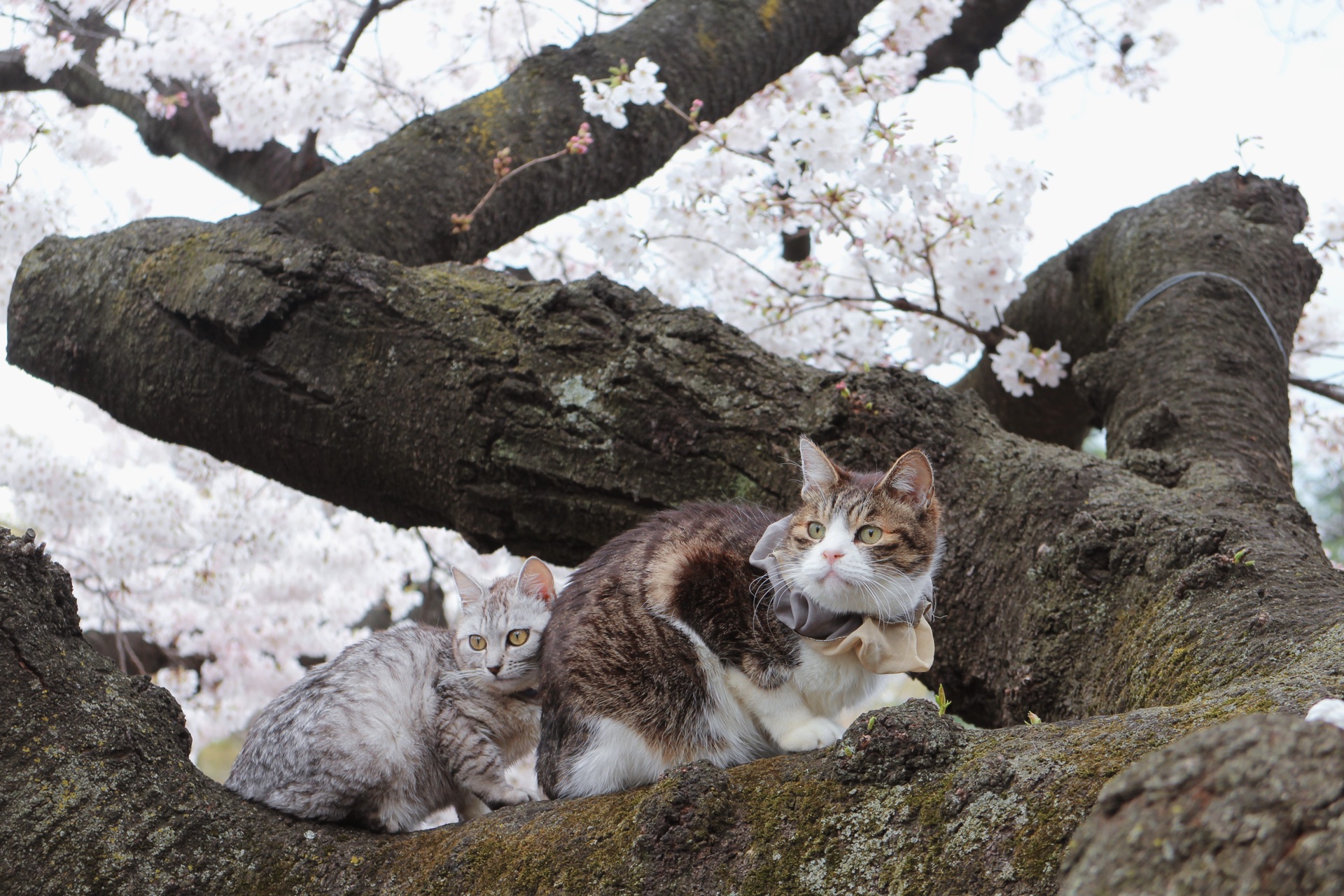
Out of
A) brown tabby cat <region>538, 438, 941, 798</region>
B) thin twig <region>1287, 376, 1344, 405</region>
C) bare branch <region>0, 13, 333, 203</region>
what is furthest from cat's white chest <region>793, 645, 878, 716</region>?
bare branch <region>0, 13, 333, 203</region>

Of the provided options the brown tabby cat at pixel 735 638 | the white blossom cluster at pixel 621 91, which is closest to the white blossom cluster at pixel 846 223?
the white blossom cluster at pixel 621 91

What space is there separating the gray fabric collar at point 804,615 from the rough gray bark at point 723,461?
15.3 inches

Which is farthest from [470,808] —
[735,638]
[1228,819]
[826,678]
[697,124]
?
[697,124]

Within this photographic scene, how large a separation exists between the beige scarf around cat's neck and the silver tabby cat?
2.50ft

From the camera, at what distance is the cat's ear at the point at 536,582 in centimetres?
248

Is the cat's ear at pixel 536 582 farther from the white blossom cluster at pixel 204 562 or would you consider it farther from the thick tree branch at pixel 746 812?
the white blossom cluster at pixel 204 562

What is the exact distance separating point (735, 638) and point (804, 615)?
0.16 m

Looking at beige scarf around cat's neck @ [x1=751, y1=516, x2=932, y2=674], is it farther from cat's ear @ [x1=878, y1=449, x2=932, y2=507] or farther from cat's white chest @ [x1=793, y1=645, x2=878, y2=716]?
cat's ear @ [x1=878, y1=449, x2=932, y2=507]

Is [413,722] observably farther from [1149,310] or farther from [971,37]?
[971,37]

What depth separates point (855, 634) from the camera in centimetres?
187

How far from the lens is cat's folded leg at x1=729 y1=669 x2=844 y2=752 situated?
1.90m

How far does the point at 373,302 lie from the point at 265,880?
180 cm

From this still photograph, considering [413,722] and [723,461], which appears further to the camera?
[723,461]

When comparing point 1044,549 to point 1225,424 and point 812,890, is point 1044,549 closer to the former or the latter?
point 1225,424
